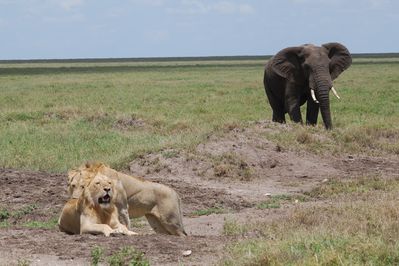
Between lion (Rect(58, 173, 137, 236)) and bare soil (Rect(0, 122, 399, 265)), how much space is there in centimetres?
23

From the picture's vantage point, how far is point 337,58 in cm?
1986

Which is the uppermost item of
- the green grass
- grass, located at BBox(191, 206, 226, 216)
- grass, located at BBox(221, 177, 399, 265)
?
grass, located at BBox(221, 177, 399, 265)

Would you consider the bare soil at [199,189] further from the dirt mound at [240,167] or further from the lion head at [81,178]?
the lion head at [81,178]

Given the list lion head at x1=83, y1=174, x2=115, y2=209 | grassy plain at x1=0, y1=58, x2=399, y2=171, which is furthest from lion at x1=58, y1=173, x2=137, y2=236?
grassy plain at x1=0, y1=58, x2=399, y2=171

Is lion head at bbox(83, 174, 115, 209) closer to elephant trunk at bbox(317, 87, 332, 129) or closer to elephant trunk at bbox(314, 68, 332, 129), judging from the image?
elephant trunk at bbox(317, 87, 332, 129)

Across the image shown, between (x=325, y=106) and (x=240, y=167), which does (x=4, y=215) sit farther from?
(x=325, y=106)

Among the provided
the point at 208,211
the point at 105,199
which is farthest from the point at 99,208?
the point at 208,211

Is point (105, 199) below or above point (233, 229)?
above

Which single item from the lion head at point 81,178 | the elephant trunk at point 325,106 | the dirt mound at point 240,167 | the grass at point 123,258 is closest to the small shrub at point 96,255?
the grass at point 123,258

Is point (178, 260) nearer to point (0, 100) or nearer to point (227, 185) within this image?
point (227, 185)

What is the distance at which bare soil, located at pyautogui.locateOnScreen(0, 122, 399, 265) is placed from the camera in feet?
24.7

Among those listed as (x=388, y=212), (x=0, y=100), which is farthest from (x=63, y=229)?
(x=0, y=100)

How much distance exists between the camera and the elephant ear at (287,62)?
64.4 ft

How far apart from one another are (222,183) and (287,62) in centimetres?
677
